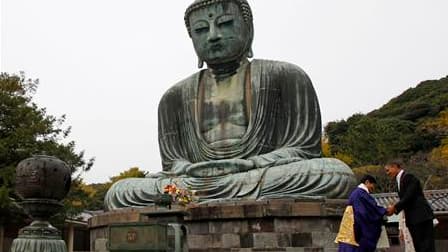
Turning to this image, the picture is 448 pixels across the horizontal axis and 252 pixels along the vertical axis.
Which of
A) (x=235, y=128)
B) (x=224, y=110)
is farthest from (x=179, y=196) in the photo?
(x=224, y=110)

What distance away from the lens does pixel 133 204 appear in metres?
9.28

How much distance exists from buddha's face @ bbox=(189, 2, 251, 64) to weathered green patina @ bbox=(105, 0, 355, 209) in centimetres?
2

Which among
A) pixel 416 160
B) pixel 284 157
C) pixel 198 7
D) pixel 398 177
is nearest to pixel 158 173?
pixel 284 157

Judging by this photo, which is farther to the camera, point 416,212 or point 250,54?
point 250,54

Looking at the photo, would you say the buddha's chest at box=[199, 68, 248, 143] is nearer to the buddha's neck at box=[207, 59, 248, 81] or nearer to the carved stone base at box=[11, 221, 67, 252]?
the buddha's neck at box=[207, 59, 248, 81]

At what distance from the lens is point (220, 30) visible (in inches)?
418

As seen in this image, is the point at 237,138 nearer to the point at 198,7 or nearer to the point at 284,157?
the point at 284,157

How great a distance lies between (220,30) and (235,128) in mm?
1994

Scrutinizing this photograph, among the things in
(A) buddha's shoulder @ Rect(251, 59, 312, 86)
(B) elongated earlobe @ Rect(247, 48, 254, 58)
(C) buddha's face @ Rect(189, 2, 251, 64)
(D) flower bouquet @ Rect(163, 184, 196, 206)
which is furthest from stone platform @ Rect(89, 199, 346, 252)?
(B) elongated earlobe @ Rect(247, 48, 254, 58)

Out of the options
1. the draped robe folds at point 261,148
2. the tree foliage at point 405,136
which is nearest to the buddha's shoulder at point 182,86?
the draped robe folds at point 261,148

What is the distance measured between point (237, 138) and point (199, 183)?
1.33 metres

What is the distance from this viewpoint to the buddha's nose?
413 inches

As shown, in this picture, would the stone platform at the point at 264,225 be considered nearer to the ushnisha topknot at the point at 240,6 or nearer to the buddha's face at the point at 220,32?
the buddha's face at the point at 220,32

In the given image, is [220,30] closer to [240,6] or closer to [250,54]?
[240,6]
